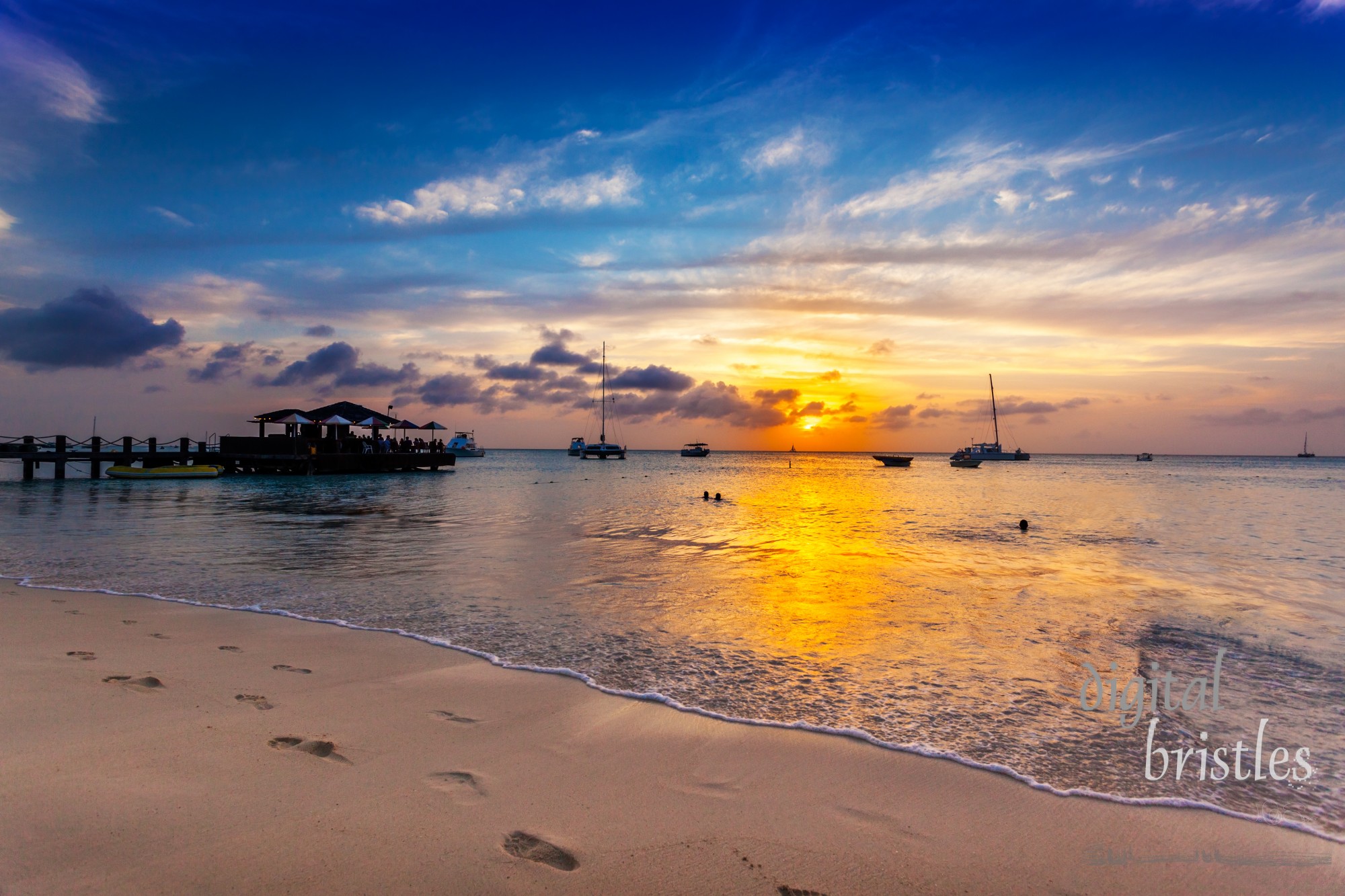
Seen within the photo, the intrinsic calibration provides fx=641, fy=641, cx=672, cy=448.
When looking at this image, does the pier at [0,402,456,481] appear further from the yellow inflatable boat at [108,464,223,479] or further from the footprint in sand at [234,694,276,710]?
the footprint in sand at [234,694,276,710]

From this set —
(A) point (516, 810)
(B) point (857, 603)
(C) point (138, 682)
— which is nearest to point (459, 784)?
(A) point (516, 810)

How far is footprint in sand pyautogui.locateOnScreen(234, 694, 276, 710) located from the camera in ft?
15.5

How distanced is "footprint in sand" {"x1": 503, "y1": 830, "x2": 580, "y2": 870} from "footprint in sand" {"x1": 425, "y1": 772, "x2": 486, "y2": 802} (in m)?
0.47

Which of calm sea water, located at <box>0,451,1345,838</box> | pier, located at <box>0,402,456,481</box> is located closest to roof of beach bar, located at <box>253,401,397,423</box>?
pier, located at <box>0,402,456,481</box>

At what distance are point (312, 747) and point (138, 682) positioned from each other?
7.41 feet

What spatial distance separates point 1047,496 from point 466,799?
41.5m

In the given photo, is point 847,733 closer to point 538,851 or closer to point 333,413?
point 538,851

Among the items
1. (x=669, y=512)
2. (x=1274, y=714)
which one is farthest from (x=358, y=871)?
(x=669, y=512)

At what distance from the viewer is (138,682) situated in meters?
5.09

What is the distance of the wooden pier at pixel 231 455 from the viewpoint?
39.1 metres

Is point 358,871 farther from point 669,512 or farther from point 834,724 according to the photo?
point 669,512

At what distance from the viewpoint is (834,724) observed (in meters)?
4.77

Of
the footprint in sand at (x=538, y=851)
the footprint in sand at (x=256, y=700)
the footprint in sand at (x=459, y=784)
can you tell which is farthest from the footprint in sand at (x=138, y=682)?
the footprint in sand at (x=538, y=851)

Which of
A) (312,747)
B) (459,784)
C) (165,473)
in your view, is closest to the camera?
(459,784)
